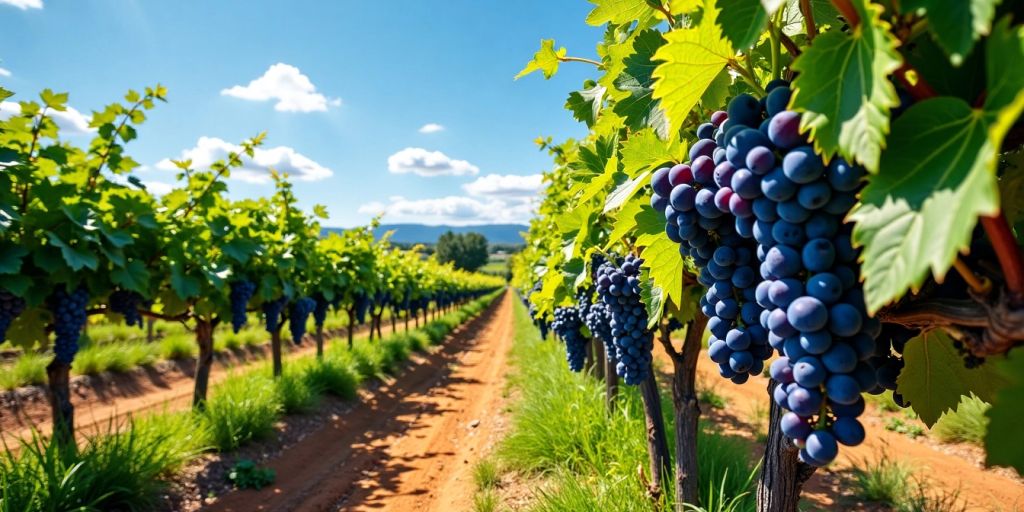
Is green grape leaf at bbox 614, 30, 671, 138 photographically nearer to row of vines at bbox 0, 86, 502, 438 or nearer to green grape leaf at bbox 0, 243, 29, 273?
row of vines at bbox 0, 86, 502, 438

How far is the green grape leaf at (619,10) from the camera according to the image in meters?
1.73

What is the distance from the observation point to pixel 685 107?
50.3 inches

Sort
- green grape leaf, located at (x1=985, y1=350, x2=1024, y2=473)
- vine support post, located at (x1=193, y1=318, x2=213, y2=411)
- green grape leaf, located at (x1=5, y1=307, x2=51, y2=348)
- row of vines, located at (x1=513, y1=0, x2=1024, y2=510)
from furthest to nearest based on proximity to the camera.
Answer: vine support post, located at (x1=193, y1=318, x2=213, y2=411) < green grape leaf, located at (x1=5, y1=307, x2=51, y2=348) < green grape leaf, located at (x1=985, y1=350, x2=1024, y2=473) < row of vines, located at (x1=513, y1=0, x2=1024, y2=510)

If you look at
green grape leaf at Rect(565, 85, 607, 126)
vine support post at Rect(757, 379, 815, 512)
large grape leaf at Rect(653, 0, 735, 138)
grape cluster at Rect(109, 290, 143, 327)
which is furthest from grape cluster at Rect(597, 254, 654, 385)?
grape cluster at Rect(109, 290, 143, 327)

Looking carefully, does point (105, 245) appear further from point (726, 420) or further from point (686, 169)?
point (726, 420)

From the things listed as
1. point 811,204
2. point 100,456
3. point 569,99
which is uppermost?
point 569,99

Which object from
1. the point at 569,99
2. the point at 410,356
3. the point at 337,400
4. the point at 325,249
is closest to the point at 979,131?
the point at 569,99

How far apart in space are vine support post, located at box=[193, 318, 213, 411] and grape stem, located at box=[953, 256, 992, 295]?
8171 mm

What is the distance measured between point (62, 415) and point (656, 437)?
5.91 meters

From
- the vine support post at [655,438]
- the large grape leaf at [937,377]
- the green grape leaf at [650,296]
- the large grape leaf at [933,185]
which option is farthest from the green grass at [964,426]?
the large grape leaf at [933,185]

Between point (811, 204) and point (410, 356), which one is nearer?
point (811, 204)

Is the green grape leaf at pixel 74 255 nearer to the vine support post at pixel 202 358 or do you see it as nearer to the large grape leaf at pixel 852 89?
the vine support post at pixel 202 358

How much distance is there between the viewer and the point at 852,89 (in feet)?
2.71

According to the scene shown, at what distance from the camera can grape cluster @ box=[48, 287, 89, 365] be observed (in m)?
4.56
